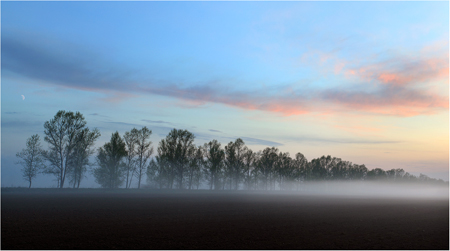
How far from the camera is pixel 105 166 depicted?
71.5 m

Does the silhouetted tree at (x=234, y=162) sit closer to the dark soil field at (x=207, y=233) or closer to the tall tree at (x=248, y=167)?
the tall tree at (x=248, y=167)

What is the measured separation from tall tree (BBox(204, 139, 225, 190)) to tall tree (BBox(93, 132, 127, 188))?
30.6 m

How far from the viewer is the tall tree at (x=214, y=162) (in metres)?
95.4

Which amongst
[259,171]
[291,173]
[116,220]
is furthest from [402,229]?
[291,173]

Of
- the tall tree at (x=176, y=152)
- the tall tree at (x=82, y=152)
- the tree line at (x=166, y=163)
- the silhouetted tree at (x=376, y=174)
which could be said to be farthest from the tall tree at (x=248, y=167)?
the silhouetted tree at (x=376, y=174)

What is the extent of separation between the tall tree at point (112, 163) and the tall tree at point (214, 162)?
30557mm

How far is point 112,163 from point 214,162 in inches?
1435

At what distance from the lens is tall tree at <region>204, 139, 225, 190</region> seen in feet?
313

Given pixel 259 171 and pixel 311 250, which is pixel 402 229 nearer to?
pixel 311 250

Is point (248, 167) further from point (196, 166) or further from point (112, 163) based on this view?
point (112, 163)

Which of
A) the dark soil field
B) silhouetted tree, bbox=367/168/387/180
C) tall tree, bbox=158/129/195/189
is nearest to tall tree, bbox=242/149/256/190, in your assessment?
tall tree, bbox=158/129/195/189

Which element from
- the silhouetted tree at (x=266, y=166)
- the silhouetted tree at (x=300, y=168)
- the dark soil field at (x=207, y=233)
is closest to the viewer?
the dark soil field at (x=207, y=233)

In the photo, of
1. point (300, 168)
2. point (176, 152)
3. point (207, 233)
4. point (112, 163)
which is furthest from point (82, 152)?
point (300, 168)

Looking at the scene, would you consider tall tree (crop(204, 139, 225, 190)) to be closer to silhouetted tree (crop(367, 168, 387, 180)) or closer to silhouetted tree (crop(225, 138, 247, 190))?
silhouetted tree (crop(225, 138, 247, 190))
